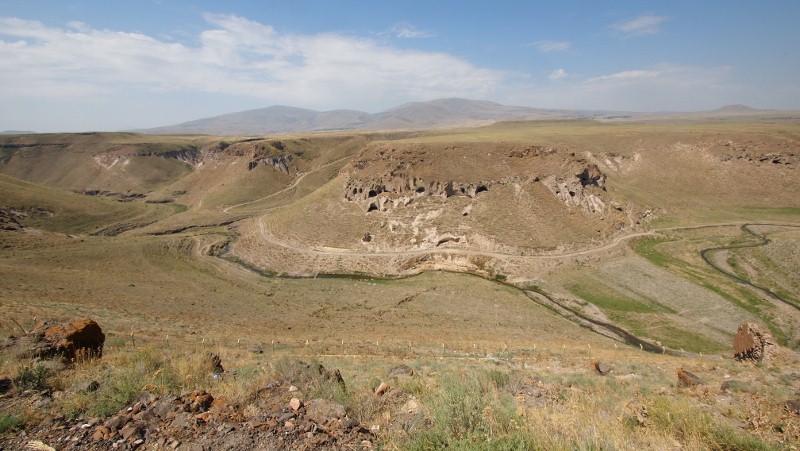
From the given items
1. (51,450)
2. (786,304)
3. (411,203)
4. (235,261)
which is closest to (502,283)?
(411,203)

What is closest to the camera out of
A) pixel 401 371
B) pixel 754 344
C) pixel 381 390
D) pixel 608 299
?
pixel 381 390

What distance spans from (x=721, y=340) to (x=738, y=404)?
850 inches

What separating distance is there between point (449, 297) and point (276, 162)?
256 ft

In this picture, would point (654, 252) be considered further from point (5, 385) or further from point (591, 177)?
point (5, 385)

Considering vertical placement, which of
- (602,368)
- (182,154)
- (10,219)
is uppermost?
(182,154)

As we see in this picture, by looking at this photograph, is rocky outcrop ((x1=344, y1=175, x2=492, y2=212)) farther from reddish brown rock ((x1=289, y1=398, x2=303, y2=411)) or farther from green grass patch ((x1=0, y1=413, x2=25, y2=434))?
green grass patch ((x1=0, y1=413, x2=25, y2=434))

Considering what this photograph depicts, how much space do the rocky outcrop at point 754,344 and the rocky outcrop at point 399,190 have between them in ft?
102

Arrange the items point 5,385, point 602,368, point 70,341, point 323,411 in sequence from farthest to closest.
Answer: point 602,368 → point 70,341 → point 5,385 → point 323,411

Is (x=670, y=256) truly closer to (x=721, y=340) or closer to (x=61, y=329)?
(x=721, y=340)

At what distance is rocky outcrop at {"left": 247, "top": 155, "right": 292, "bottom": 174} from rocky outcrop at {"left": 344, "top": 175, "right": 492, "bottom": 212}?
168ft

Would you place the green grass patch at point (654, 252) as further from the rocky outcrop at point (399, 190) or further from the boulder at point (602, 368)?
the boulder at point (602, 368)

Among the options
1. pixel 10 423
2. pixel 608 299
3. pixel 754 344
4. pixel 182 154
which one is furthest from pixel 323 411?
pixel 182 154

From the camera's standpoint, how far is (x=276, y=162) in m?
98.0

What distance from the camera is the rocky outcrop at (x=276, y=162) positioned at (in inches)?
3688
